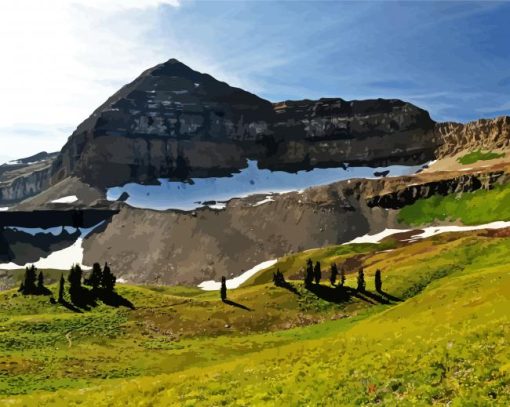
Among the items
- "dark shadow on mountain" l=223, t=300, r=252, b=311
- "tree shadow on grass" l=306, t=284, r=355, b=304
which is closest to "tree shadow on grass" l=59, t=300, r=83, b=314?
"dark shadow on mountain" l=223, t=300, r=252, b=311

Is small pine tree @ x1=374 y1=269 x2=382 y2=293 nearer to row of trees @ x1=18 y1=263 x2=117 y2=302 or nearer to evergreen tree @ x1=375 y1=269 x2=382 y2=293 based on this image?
evergreen tree @ x1=375 y1=269 x2=382 y2=293

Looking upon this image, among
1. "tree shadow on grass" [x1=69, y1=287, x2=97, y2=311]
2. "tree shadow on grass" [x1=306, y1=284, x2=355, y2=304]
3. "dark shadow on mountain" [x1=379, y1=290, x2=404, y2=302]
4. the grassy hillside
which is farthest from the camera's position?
"tree shadow on grass" [x1=306, y1=284, x2=355, y2=304]

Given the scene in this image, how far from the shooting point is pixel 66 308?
316 feet

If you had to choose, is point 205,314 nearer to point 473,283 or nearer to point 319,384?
point 473,283

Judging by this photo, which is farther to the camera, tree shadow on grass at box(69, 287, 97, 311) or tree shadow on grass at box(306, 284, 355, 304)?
tree shadow on grass at box(306, 284, 355, 304)

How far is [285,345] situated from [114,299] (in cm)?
5257

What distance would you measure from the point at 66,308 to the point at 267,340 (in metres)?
42.4

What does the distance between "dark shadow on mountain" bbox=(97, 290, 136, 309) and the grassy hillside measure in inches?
82.8

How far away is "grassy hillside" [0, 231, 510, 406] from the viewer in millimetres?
23328

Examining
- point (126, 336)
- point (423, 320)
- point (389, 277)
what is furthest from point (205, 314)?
point (423, 320)

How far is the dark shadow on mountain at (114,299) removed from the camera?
100562mm

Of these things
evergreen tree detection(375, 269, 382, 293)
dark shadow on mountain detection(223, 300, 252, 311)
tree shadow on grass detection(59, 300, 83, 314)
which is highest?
evergreen tree detection(375, 269, 382, 293)

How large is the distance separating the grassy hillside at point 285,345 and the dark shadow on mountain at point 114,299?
6.90ft

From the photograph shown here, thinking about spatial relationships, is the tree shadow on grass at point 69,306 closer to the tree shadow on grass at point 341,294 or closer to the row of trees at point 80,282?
the row of trees at point 80,282
